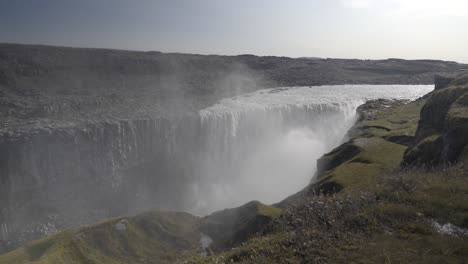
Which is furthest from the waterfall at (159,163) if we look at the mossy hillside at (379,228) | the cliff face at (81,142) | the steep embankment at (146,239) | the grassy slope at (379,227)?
the mossy hillside at (379,228)

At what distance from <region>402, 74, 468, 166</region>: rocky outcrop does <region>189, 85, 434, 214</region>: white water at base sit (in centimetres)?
2313

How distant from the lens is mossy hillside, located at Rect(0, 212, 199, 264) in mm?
21984

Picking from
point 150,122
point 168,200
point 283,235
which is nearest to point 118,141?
point 150,122

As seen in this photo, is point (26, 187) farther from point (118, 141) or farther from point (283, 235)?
point (283, 235)

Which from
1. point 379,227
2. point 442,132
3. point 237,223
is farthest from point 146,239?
point 442,132

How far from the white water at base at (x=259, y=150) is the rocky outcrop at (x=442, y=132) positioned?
75.9 ft

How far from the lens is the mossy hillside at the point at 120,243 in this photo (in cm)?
2198

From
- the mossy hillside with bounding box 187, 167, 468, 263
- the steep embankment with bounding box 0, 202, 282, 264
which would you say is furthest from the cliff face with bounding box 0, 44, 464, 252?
the mossy hillside with bounding box 187, 167, 468, 263

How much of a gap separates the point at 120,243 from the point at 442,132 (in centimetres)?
2329

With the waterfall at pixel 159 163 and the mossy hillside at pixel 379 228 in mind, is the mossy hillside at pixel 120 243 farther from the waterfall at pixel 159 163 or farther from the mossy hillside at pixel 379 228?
the waterfall at pixel 159 163

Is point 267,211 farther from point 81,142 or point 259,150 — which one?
point 259,150

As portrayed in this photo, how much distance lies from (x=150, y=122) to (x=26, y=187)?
18.8 meters

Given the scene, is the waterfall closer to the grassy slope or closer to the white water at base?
the white water at base

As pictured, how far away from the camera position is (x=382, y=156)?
A: 28.8 metres
